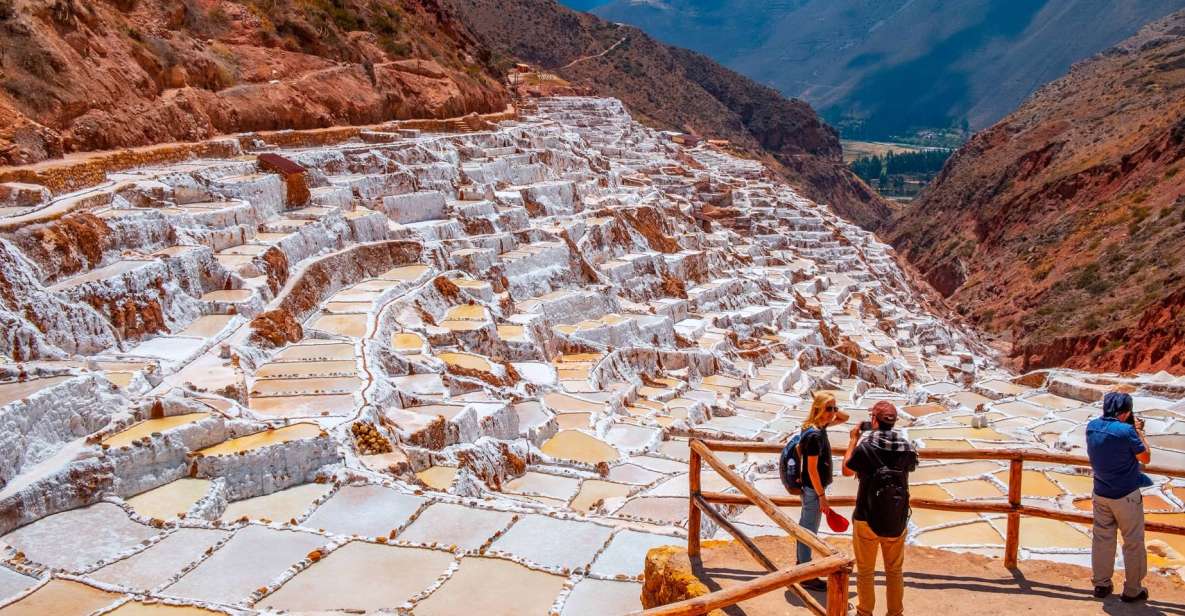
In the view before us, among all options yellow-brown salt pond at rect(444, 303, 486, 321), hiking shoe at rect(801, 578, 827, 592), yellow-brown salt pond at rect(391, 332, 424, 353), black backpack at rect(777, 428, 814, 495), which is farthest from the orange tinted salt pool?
hiking shoe at rect(801, 578, 827, 592)

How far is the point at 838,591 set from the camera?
427cm

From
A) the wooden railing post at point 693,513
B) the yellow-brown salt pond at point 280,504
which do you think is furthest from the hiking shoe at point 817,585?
the yellow-brown salt pond at point 280,504

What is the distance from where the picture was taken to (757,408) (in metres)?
19.6

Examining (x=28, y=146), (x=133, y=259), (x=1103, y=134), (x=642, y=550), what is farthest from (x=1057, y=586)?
(x=1103, y=134)

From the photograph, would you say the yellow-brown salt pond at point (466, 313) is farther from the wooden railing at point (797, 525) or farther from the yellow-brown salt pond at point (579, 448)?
the wooden railing at point (797, 525)

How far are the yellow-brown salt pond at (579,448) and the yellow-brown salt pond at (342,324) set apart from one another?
3.48 m

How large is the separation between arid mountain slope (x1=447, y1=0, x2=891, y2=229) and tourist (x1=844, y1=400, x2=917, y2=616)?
70.4 metres

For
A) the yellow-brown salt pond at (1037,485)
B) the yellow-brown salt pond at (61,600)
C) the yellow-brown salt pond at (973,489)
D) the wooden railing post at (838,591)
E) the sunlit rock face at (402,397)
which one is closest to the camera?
the wooden railing post at (838,591)

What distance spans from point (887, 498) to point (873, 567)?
0.39 m

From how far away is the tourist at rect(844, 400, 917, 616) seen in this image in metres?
4.95

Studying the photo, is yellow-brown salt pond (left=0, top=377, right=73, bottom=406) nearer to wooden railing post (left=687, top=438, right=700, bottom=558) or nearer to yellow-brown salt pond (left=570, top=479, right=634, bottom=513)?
yellow-brown salt pond (left=570, top=479, right=634, bottom=513)

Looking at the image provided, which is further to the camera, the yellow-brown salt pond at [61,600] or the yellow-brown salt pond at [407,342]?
the yellow-brown salt pond at [407,342]

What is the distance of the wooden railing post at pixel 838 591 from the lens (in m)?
4.27

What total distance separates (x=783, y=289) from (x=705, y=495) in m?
28.4
